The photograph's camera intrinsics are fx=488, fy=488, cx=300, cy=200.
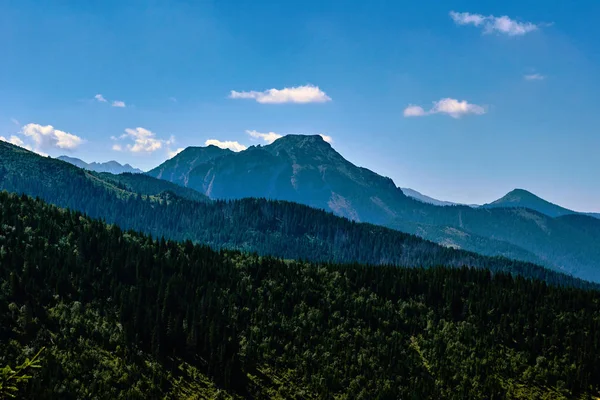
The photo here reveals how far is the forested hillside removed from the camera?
12588 cm

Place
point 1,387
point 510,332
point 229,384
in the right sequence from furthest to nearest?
point 510,332, point 229,384, point 1,387

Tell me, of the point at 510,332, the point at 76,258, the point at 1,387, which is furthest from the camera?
the point at 510,332

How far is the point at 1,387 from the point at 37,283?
132 meters

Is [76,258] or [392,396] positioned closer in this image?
[392,396]

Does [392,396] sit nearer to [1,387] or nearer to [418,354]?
[418,354]

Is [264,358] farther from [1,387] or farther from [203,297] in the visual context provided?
[1,387]

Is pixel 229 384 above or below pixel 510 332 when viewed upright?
below

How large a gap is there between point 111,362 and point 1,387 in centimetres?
10833

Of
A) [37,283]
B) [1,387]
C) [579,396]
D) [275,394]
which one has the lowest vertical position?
[275,394]

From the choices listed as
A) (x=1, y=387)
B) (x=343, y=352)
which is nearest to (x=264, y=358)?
(x=343, y=352)

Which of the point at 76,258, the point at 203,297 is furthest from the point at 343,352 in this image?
the point at 76,258

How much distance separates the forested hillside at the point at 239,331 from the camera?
12588cm

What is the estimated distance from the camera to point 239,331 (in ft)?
535

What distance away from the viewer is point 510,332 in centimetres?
17925
